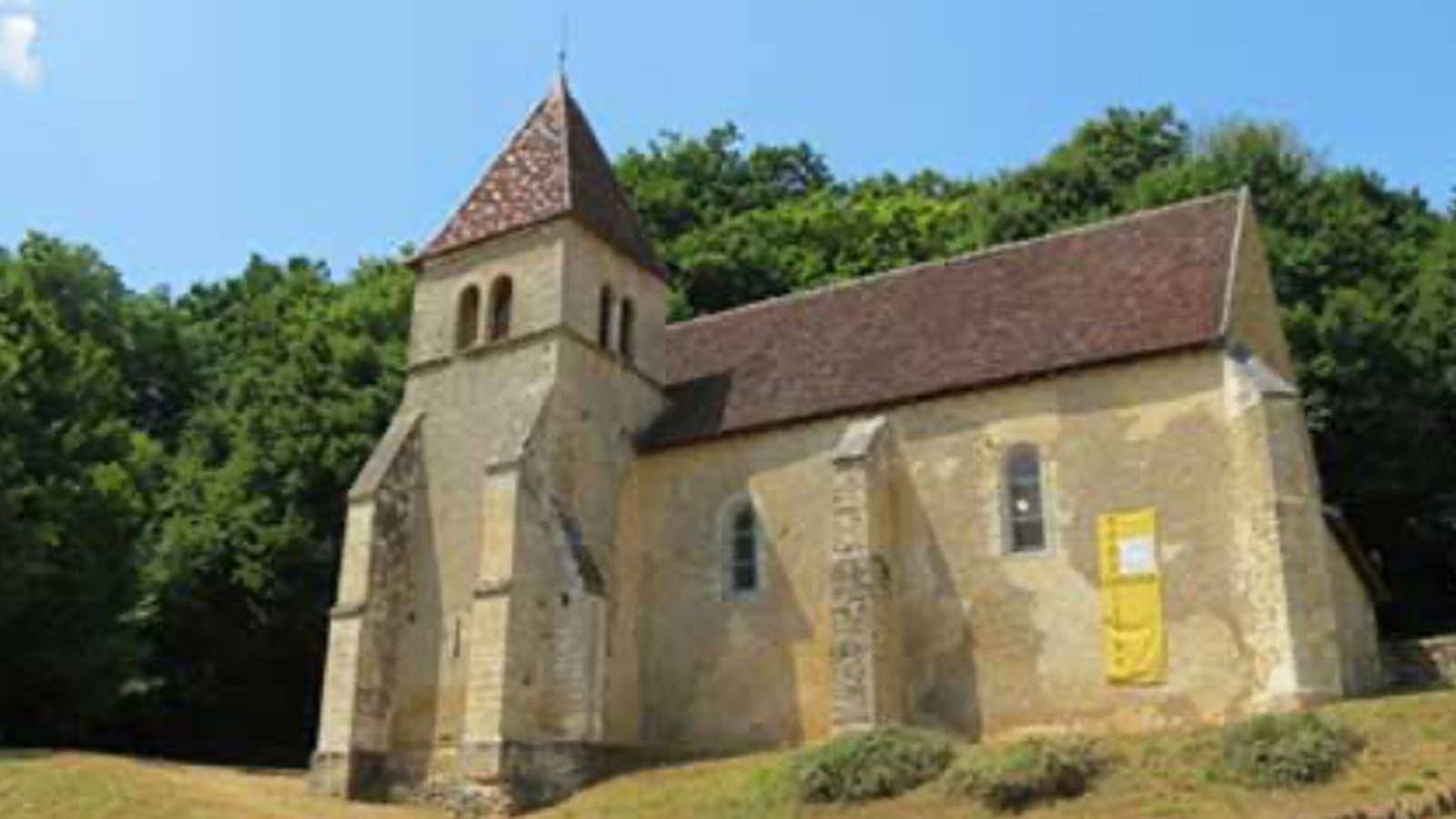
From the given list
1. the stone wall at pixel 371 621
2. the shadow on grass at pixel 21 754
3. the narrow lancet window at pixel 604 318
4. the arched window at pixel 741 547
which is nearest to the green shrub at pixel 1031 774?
the arched window at pixel 741 547

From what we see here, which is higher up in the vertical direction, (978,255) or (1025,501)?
(978,255)

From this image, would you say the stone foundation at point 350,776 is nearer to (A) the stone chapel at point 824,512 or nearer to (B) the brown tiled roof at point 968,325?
(A) the stone chapel at point 824,512

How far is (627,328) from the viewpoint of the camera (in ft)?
94.3

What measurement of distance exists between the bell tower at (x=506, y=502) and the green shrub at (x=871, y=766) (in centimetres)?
580

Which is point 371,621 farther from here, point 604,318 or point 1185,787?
point 1185,787

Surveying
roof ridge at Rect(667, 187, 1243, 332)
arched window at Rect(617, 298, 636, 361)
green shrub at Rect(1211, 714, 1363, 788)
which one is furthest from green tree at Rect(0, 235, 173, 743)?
green shrub at Rect(1211, 714, 1363, 788)

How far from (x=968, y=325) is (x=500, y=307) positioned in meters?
9.13

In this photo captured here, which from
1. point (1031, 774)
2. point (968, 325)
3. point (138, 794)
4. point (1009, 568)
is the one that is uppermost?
point (968, 325)

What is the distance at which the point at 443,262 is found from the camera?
28.7 m

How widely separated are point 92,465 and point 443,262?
10.3 m

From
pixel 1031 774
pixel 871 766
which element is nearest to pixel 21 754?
pixel 871 766

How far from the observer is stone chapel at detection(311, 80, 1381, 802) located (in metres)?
21.7

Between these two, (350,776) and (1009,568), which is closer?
(1009,568)

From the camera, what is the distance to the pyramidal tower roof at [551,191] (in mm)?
27812
